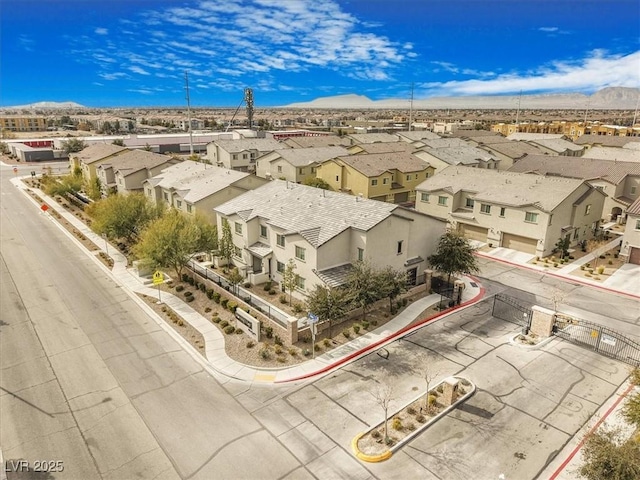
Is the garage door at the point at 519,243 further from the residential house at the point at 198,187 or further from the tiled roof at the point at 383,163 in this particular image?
the residential house at the point at 198,187

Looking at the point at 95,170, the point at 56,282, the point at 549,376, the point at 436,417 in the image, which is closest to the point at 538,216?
the point at 549,376

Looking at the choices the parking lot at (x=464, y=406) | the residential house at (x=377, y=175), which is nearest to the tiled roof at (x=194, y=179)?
the residential house at (x=377, y=175)

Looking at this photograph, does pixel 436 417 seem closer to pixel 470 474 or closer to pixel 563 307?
pixel 470 474

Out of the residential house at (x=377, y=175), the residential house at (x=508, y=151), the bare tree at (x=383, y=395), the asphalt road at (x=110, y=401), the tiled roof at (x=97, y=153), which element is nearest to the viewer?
the asphalt road at (x=110, y=401)

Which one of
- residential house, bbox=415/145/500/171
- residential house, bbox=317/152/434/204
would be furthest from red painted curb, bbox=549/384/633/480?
residential house, bbox=415/145/500/171

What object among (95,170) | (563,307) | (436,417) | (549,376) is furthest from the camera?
(95,170)

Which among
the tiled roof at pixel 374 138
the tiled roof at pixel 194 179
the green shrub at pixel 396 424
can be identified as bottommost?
the green shrub at pixel 396 424

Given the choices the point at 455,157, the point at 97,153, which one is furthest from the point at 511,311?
the point at 97,153

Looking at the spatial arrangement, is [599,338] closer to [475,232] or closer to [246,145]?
[475,232]
